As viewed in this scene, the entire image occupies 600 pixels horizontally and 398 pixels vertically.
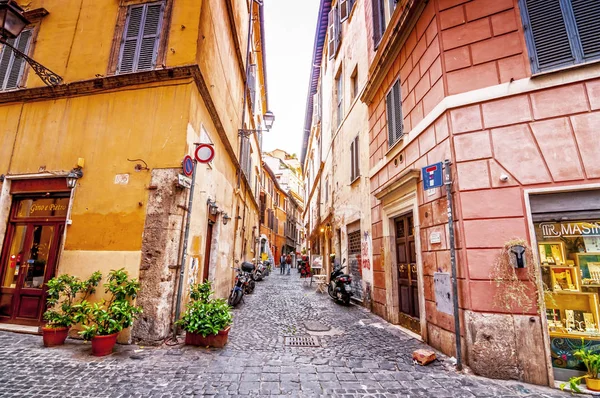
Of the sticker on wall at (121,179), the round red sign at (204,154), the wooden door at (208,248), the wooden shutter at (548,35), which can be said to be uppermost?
the wooden shutter at (548,35)

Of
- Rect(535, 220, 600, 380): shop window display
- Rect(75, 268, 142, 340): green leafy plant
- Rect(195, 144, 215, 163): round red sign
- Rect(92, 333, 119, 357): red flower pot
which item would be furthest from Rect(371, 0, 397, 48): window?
Rect(92, 333, 119, 357): red flower pot

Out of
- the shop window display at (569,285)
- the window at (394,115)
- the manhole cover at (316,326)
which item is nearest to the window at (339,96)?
the window at (394,115)

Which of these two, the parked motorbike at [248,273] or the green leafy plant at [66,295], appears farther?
the parked motorbike at [248,273]

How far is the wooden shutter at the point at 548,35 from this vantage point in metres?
4.00

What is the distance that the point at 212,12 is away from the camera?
6633mm

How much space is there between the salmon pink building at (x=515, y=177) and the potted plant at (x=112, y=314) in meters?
5.02

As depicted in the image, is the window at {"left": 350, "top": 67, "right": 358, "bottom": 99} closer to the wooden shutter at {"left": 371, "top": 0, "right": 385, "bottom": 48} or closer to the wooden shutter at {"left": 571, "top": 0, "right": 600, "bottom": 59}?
the wooden shutter at {"left": 371, "top": 0, "right": 385, "bottom": 48}

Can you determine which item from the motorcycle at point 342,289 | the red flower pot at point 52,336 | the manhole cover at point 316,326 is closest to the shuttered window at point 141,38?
the red flower pot at point 52,336

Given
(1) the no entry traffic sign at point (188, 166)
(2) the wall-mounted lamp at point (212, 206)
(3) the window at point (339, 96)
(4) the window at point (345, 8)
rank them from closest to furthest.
→ 1. (1) the no entry traffic sign at point (188, 166)
2. (2) the wall-mounted lamp at point (212, 206)
3. (4) the window at point (345, 8)
4. (3) the window at point (339, 96)

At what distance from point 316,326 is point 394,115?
206 inches

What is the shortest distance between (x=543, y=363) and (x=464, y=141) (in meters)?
3.13

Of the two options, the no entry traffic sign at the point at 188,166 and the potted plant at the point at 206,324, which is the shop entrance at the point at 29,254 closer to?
the no entry traffic sign at the point at 188,166

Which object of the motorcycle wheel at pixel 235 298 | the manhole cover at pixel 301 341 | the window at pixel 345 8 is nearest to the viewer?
the manhole cover at pixel 301 341

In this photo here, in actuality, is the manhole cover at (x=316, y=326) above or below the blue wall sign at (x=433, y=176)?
below
